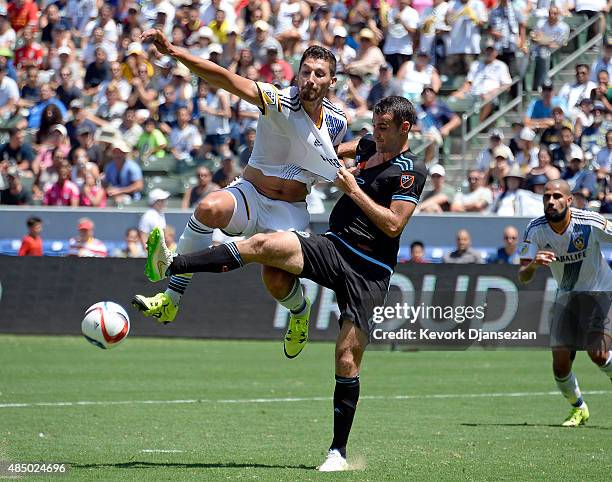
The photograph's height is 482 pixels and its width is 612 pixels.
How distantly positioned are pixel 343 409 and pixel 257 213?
5.97ft

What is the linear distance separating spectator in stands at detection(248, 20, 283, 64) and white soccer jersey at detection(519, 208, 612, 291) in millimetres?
12752

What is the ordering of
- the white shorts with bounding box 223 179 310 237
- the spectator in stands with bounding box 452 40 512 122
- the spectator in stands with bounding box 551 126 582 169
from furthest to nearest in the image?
the spectator in stands with bounding box 452 40 512 122 < the spectator in stands with bounding box 551 126 582 169 < the white shorts with bounding box 223 179 310 237

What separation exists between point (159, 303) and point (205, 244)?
897 mm

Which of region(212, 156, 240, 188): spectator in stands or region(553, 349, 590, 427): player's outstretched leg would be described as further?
region(212, 156, 240, 188): spectator in stands

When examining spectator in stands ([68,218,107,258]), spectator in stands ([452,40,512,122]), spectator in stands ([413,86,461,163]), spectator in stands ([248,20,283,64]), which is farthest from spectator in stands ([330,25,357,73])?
spectator in stands ([68,218,107,258])

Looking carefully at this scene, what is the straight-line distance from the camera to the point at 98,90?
2595 cm

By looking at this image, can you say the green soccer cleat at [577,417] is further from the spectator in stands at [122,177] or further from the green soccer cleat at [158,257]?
the spectator in stands at [122,177]

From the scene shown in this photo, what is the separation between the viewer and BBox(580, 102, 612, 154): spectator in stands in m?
21.7

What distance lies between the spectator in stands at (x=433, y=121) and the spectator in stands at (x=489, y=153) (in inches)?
30.9

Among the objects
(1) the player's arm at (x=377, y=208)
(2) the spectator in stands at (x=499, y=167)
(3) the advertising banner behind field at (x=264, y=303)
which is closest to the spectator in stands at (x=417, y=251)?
(3) the advertising banner behind field at (x=264, y=303)

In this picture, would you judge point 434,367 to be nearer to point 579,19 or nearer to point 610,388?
point 610,388

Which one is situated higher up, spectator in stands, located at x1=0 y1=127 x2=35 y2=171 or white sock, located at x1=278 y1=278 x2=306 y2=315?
white sock, located at x1=278 y1=278 x2=306 y2=315

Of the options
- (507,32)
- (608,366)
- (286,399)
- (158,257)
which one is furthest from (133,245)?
(158,257)

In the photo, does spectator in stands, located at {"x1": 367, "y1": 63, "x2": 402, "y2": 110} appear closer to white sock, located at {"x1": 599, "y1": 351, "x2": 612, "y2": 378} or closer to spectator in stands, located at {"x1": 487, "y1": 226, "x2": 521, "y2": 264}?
spectator in stands, located at {"x1": 487, "y1": 226, "x2": 521, "y2": 264}
